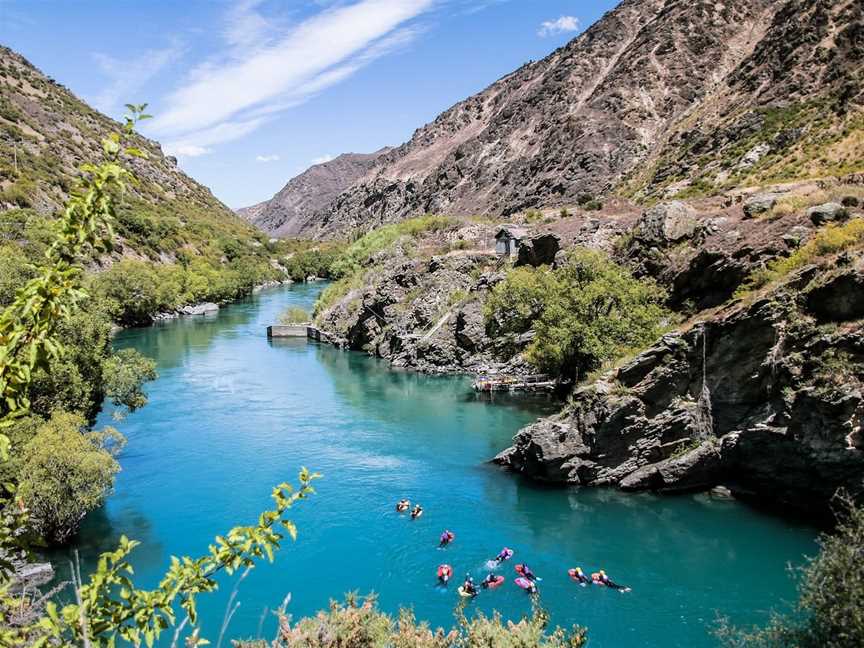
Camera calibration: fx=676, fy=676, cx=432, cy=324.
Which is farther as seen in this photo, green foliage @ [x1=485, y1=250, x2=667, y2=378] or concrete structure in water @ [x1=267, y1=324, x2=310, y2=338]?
concrete structure in water @ [x1=267, y1=324, x2=310, y2=338]

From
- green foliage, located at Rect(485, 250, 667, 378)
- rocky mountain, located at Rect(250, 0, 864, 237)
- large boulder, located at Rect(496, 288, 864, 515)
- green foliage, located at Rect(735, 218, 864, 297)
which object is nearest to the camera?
large boulder, located at Rect(496, 288, 864, 515)

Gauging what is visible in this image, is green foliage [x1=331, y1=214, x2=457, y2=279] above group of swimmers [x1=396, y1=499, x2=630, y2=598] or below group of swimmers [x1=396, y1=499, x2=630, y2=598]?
above

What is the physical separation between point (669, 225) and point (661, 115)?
243 ft

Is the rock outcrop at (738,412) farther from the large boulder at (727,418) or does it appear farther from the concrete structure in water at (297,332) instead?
the concrete structure in water at (297,332)

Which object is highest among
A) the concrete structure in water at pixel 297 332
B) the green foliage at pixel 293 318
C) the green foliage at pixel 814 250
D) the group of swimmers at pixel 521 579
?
the green foliage at pixel 814 250

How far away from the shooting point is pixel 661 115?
4633 inches

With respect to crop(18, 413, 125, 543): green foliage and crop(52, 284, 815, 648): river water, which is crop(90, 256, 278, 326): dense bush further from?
crop(18, 413, 125, 543): green foliage

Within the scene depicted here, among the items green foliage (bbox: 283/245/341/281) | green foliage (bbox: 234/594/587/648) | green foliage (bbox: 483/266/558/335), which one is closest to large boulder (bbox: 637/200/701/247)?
green foliage (bbox: 483/266/558/335)

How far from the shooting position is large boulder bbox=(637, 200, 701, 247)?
170 feet

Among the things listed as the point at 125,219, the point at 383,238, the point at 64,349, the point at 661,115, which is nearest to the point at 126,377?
the point at 64,349

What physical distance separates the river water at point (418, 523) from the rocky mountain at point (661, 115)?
38.7 metres

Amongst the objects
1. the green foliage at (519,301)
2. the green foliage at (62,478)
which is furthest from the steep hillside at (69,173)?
the green foliage at (62,478)

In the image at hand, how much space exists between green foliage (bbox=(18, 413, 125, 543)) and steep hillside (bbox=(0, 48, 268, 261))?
71.6 m

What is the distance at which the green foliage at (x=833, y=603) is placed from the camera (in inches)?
633
